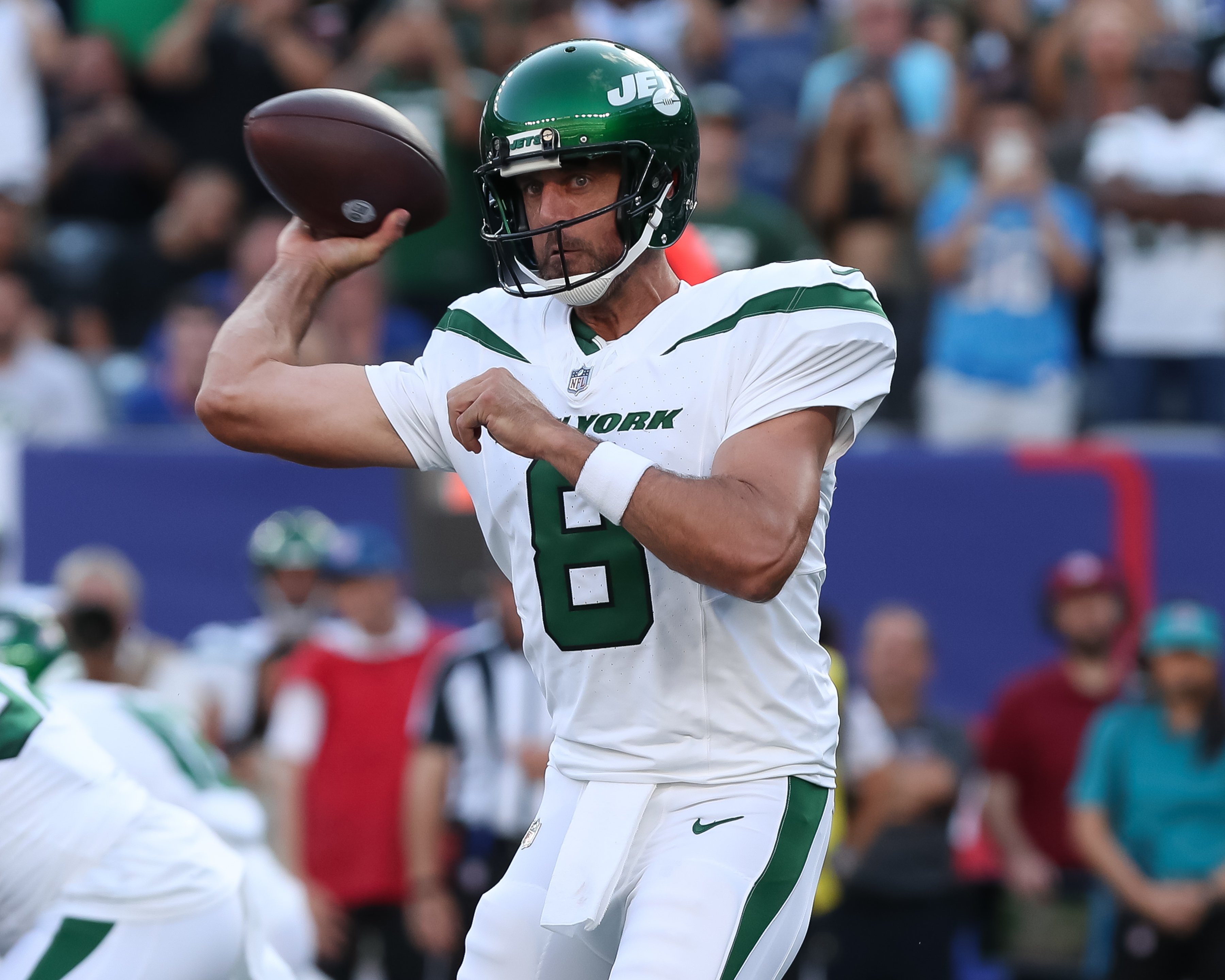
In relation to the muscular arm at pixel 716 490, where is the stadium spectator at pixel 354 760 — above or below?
below

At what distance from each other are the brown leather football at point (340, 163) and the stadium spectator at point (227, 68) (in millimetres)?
6174

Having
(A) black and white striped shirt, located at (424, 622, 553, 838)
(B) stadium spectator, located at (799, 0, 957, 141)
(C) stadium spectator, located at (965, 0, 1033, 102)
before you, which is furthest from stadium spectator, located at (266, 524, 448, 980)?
(C) stadium spectator, located at (965, 0, 1033, 102)

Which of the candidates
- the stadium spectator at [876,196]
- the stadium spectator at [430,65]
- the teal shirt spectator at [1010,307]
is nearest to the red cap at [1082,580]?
the teal shirt spectator at [1010,307]

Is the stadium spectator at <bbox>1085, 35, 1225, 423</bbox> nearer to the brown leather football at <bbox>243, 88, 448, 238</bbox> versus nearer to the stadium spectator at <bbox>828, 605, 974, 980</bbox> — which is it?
the stadium spectator at <bbox>828, 605, 974, 980</bbox>

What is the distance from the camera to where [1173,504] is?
24.3 ft

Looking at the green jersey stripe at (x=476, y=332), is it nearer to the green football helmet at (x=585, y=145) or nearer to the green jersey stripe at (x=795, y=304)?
the green football helmet at (x=585, y=145)

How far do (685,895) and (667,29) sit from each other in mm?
7381

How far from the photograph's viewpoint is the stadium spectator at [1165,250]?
26.0 feet

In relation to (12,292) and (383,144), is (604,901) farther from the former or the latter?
(12,292)

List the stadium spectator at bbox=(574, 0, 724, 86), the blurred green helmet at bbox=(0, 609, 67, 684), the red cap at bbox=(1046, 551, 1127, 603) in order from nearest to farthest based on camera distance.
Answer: the blurred green helmet at bbox=(0, 609, 67, 684)
the red cap at bbox=(1046, 551, 1127, 603)
the stadium spectator at bbox=(574, 0, 724, 86)

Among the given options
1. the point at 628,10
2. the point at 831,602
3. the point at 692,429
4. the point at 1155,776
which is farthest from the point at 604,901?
the point at 628,10

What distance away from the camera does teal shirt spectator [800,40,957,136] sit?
8766mm

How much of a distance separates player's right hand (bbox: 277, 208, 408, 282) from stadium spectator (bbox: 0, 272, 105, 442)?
580 cm

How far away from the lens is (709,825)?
3014mm
